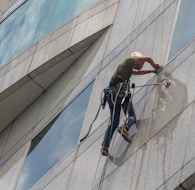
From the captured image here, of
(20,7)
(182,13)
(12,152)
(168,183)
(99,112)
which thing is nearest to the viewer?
(168,183)

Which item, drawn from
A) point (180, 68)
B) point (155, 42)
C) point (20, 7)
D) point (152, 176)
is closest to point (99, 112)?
point (155, 42)

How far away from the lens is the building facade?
9.13m

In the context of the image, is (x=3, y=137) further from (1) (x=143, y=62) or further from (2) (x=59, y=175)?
(1) (x=143, y=62)

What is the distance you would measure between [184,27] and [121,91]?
4.69 ft

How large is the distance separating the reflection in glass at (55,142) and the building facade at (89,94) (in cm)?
3

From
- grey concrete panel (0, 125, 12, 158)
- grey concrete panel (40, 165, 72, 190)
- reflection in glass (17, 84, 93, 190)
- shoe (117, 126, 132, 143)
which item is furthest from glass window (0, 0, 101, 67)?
shoe (117, 126, 132, 143)

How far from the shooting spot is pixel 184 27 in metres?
10.6

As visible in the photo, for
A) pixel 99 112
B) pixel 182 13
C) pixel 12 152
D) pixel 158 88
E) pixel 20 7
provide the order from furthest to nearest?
pixel 20 7 < pixel 12 152 < pixel 99 112 < pixel 182 13 < pixel 158 88

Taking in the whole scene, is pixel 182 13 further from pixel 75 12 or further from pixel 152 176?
pixel 75 12

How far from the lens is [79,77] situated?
1389 centimetres

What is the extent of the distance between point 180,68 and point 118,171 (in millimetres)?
1769

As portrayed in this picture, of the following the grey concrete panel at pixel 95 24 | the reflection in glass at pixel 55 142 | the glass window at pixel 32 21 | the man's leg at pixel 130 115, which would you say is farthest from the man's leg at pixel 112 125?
the glass window at pixel 32 21

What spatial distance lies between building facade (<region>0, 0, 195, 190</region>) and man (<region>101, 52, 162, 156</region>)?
157 millimetres

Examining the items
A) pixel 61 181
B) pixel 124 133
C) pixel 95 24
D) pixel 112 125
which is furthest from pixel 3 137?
pixel 124 133
